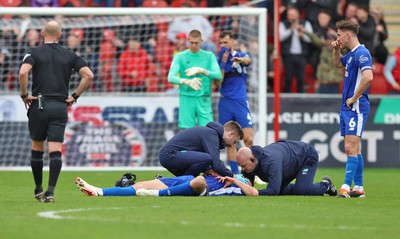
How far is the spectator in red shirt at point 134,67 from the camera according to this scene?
21.0 metres

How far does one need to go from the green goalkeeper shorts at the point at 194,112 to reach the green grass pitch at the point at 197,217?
11.9ft

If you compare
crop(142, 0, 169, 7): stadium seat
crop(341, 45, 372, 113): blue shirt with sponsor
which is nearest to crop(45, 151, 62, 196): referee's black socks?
crop(341, 45, 372, 113): blue shirt with sponsor

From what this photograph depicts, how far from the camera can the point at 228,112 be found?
56.0 feet

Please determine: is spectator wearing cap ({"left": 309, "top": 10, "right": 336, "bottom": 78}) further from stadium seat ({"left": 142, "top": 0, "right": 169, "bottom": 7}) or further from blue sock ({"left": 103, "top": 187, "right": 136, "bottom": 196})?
blue sock ({"left": 103, "top": 187, "right": 136, "bottom": 196})

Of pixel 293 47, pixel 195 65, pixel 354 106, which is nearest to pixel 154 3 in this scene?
pixel 293 47

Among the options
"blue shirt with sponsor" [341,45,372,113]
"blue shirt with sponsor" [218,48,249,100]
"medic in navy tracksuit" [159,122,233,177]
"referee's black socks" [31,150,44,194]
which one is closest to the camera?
"referee's black socks" [31,150,44,194]

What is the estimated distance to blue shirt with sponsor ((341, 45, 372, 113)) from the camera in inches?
522

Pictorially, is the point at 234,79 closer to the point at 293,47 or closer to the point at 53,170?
the point at 293,47

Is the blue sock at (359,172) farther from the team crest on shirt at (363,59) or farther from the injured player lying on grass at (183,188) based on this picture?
the injured player lying on grass at (183,188)

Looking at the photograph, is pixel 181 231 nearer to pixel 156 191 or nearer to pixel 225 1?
pixel 156 191

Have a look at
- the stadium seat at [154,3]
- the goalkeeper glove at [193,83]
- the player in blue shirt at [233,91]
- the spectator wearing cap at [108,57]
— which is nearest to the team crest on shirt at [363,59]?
the player in blue shirt at [233,91]

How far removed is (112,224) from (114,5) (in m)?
14.1

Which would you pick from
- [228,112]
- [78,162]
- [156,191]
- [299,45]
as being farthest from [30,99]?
[299,45]

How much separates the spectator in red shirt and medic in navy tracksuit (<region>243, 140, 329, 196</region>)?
7.89 meters
